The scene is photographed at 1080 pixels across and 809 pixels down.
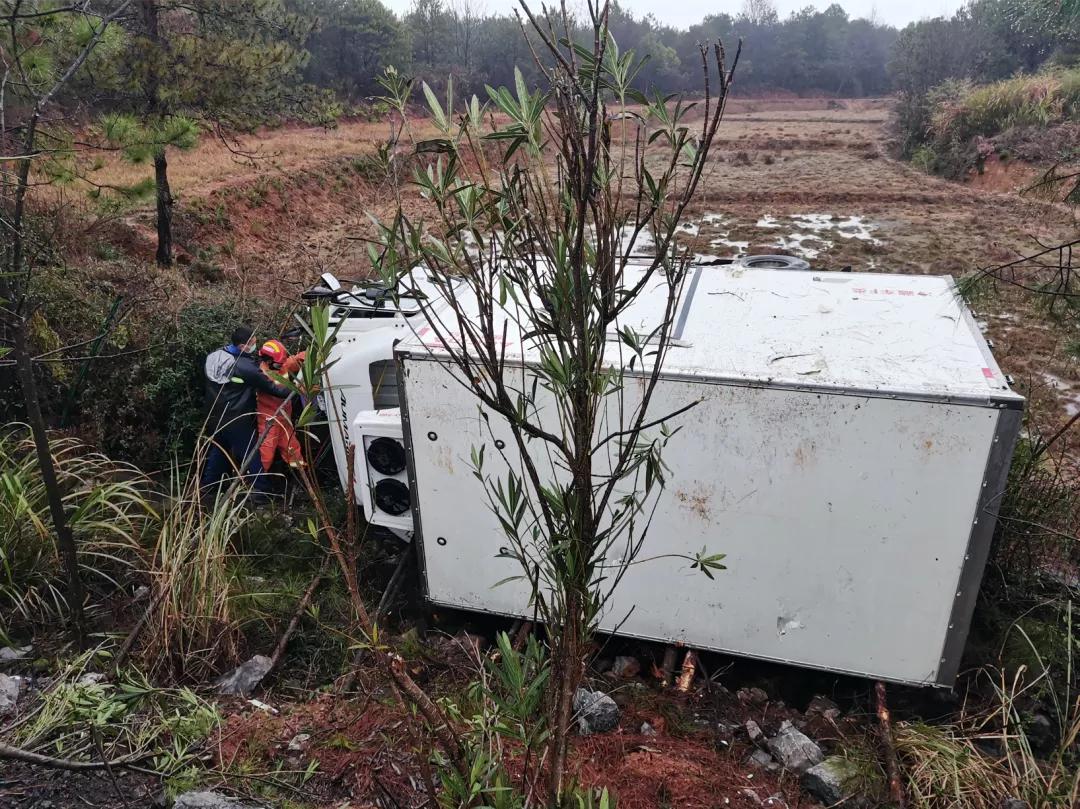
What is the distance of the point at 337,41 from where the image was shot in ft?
109

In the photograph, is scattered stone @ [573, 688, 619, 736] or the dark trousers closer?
scattered stone @ [573, 688, 619, 736]

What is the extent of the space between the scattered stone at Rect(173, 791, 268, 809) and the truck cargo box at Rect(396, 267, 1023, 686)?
140 cm

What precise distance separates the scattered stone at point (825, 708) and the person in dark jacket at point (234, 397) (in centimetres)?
396

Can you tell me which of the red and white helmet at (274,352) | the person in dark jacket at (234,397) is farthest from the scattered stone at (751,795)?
the red and white helmet at (274,352)

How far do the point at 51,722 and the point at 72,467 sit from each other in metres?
2.50

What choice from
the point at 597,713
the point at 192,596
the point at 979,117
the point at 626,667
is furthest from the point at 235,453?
the point at 979,117

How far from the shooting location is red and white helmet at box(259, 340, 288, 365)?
5.25m

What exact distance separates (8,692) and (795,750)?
147 inches

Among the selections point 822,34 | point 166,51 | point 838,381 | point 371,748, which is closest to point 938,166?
point 166,51

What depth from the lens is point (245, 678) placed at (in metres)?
3.96

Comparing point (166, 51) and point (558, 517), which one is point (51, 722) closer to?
point (558, 517)

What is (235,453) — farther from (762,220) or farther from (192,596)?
(762,220)

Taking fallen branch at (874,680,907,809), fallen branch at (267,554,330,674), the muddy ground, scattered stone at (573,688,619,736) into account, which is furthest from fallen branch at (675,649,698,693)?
fallen branch at (267,554,330,674)

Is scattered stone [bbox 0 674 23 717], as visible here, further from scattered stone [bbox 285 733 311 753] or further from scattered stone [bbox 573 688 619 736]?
scattered stone [bbox 573 688 619 736]
